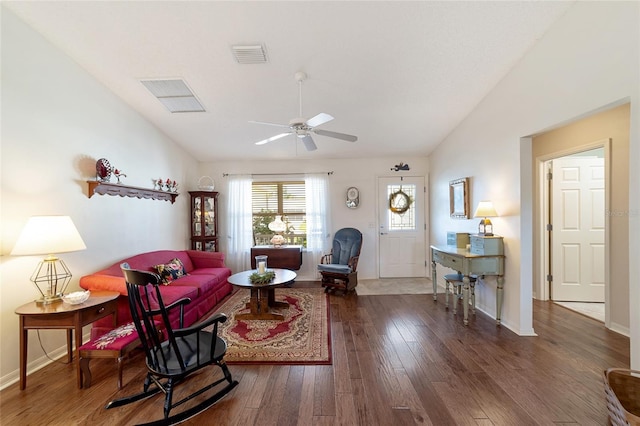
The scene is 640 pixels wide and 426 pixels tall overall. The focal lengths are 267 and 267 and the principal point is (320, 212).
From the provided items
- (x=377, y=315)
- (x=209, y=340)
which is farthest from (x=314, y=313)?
(x=209, y=340)

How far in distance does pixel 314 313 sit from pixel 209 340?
5.33 ft

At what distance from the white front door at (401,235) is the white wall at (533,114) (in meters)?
1.06

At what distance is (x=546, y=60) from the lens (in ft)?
8.00

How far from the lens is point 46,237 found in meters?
2.02

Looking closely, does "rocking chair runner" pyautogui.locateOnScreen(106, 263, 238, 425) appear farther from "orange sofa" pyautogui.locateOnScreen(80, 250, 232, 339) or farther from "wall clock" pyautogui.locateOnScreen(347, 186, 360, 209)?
Answer: "wall clock" pyautogui.locateOnScreen(347, 186, 360, 209)

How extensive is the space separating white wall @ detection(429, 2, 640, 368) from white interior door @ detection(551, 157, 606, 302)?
4.07 ft

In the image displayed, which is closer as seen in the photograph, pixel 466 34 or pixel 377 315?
pixel 466 34

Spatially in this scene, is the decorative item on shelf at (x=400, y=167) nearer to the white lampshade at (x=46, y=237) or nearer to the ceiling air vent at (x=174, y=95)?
the ceiling air vent at (x=174, y=95)

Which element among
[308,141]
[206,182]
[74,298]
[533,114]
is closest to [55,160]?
[74,298]

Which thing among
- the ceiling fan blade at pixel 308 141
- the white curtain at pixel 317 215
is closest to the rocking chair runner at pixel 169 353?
the ceiling fan blade at pixel 308 141

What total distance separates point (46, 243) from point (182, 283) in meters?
1.53

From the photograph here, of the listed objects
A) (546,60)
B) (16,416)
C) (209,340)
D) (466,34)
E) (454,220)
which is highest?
(466,34)

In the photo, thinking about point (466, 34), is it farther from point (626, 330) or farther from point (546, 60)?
point (626, 330)

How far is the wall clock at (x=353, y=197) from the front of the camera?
5.13m
